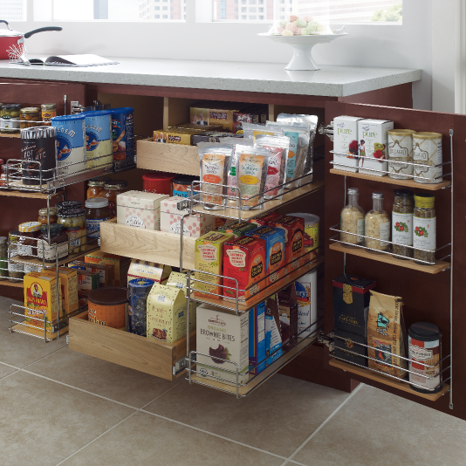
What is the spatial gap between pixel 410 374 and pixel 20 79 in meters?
1.90

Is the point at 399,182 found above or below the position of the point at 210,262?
above

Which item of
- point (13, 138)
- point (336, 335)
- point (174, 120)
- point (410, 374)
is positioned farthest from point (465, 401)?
point (13, 138)

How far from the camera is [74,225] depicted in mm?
2316

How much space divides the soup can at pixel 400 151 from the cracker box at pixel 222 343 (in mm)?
589

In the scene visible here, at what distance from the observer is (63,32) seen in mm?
3328

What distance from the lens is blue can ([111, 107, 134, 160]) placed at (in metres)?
2.38

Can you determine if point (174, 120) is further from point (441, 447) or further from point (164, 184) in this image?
point (441, 447)

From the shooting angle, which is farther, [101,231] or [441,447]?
[101,231]

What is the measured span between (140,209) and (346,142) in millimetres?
791

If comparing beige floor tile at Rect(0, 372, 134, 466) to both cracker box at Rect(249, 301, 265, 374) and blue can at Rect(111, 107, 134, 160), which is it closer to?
cracker box at Rect(249, 301, 265, 374)

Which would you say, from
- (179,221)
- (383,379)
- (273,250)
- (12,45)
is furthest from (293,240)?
(12,45)

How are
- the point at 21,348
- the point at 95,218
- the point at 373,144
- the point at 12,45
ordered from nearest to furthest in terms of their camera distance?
the point at 373,144 < the point at 95,218 < the point at 21,348 < the point at 12,45

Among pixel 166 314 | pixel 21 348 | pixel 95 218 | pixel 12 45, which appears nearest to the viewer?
pixel 166 314

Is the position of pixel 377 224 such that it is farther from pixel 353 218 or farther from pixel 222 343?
pixel 222 343
